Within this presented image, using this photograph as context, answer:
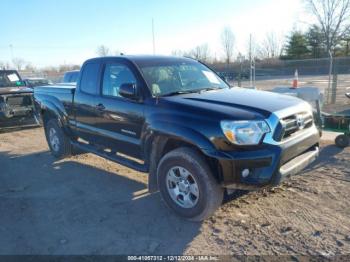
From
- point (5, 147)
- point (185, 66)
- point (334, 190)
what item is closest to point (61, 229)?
point (185, 66)

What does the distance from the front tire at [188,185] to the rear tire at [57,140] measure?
3126mm

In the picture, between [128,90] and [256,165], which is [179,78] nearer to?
[128,90]

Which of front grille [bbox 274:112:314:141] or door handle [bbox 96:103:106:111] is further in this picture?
door handle [bbox 96:103:106:111]

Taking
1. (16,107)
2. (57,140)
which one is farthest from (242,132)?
(16,107)

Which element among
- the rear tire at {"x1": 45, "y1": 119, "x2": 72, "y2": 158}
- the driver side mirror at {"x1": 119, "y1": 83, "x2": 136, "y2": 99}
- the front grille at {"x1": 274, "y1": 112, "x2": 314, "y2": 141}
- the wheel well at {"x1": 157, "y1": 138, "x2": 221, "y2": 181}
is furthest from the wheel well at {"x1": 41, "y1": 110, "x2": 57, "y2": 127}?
the front grille at {"x1": 274, "y1": 112, "x2": 314, "y2": 141}

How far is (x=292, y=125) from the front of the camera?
12.1ft

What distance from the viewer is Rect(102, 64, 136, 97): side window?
15.0ft

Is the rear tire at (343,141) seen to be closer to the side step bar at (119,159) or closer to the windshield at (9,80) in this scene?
the side step bar at (119,159)

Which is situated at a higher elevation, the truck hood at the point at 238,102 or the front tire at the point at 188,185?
the truck hood at the point at 238,102

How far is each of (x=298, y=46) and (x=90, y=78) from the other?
149 ft

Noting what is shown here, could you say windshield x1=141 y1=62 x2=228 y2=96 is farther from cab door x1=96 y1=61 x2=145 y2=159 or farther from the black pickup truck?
cab door x1=96 y1=61 x2=145 y2=159

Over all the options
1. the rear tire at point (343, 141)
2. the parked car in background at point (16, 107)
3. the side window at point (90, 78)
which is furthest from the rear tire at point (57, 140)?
the rear tire at point (343, 141)

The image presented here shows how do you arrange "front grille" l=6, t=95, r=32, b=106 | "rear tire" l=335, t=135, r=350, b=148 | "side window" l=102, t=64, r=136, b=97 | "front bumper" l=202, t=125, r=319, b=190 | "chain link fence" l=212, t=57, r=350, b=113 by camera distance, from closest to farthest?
1. "front bumper" l=202, t=125, r=319, b=190
2. "side window" l=102, t=64, r=136, b=97
3. "rear tire" l=335, t=135, r=350, b=148
4. "front grille" l=6, t=95, r=32, b=106
5. "chain link fence" l=212, t=57, r=350, b=113

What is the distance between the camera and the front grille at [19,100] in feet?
32.8
